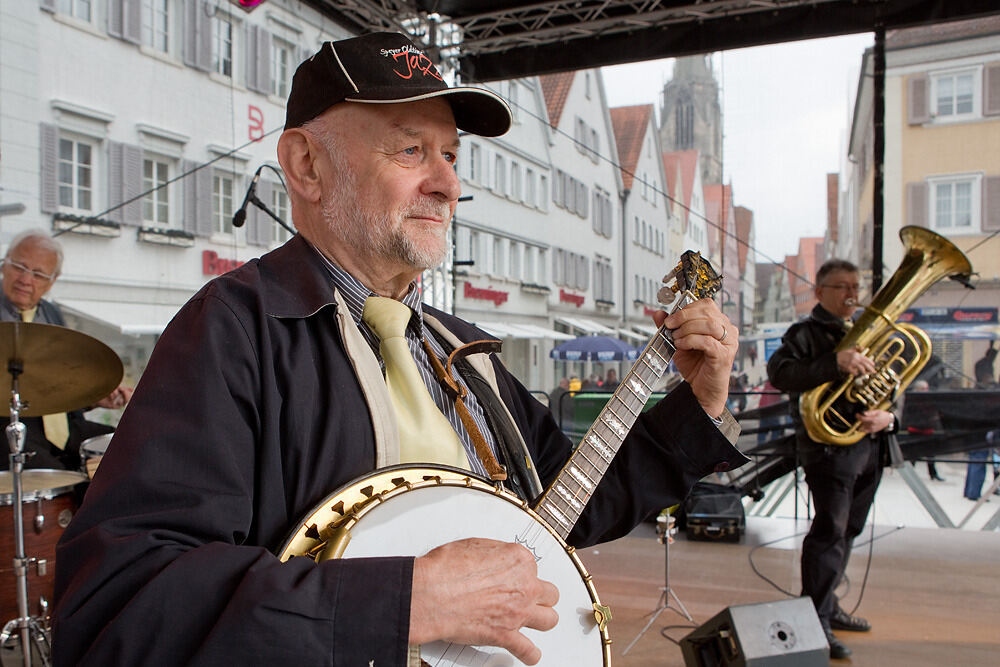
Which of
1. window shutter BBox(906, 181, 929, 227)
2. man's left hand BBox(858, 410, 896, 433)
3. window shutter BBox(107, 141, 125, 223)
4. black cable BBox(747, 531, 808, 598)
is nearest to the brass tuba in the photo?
man's left hand BBox(858, 410, 896, 433)

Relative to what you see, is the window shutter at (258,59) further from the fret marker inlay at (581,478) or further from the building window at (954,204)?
the building window at (954,204)

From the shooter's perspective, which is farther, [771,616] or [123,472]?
[771,616]

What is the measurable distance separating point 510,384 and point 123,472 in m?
0.79

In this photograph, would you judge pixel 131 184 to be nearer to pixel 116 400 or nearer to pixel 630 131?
pixel 116 400

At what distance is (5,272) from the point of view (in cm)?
325

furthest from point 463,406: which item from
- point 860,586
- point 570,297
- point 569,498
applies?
point 570,297

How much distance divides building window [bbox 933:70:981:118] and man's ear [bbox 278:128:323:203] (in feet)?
18.6

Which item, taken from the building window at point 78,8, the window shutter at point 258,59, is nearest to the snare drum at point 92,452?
the building window at point 78,8

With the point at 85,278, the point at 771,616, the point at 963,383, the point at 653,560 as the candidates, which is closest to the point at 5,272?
the point at 85,278

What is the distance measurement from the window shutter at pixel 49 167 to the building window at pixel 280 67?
162cm

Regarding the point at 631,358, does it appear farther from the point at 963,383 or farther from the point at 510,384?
the point at 510,384

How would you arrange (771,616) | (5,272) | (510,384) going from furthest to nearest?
(5,272), (771,616), (510,384)

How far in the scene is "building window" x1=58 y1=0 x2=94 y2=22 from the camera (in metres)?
3.95

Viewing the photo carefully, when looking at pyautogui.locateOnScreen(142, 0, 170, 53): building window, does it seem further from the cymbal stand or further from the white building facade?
the cymbal stand
